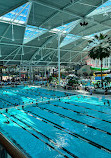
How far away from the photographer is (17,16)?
1559 centimetres

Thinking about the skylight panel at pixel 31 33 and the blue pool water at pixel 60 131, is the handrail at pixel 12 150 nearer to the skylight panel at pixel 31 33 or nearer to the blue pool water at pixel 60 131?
the blue pool water at pixel 60 131

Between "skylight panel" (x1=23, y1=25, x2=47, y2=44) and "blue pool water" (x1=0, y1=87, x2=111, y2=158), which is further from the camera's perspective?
"skylight panel" (x1=23, y1=25, x2=47, y2=44)

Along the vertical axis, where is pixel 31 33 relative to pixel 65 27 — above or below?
below

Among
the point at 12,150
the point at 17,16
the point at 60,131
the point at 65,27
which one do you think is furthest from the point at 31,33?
the point at 12,150

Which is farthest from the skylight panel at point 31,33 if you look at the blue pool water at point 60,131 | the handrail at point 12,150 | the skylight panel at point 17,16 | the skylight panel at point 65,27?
the handrail at point 12,150

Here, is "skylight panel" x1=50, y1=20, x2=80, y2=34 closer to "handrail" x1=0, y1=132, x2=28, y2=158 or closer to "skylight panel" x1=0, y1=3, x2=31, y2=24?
"skylight panel" x1=0, y1=3, x2=31, y2=24

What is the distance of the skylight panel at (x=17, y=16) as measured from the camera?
594 inches

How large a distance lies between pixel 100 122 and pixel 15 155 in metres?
6.76

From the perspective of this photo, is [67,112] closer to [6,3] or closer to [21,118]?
[21,118]

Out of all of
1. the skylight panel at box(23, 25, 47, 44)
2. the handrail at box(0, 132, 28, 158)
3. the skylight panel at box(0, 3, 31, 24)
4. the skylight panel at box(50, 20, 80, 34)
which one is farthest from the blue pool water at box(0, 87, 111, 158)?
the skylight panel at box(23, 25, 47, 44)

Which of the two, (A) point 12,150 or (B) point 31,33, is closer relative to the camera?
(A) point 12,150

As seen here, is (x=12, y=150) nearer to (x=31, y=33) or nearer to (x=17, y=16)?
(x=17, y=16)

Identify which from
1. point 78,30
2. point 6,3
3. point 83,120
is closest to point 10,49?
point 78,30

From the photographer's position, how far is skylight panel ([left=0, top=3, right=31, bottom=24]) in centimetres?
1509
